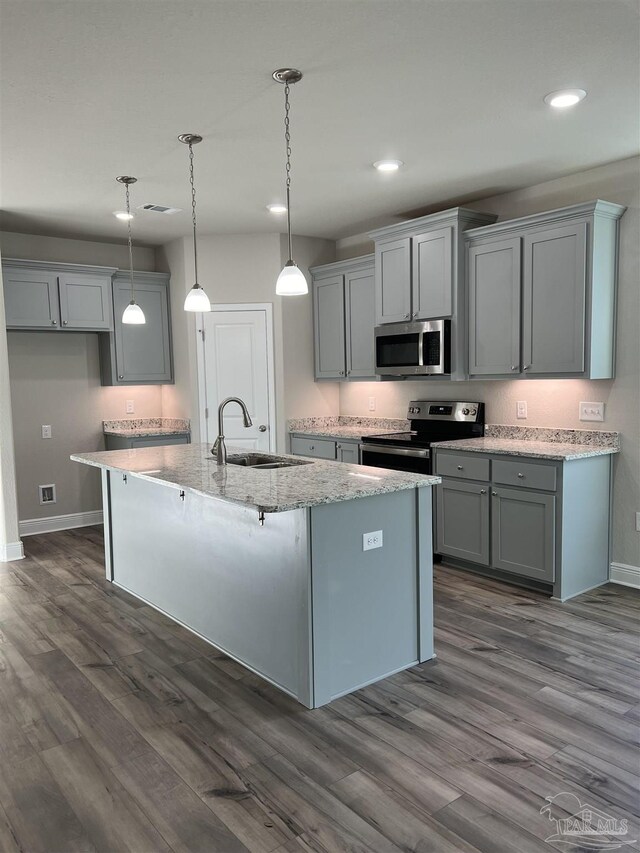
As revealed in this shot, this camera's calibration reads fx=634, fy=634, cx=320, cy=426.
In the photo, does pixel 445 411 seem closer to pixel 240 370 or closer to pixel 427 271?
pixel 427 271

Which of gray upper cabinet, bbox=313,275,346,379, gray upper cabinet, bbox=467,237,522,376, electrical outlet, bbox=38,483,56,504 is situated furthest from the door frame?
gray upper cabinet, bbox=467,237,522,376

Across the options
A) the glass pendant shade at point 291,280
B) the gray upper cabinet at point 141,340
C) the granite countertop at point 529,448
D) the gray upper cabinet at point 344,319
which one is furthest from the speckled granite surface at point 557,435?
the gray upper cabinet at point 141,340

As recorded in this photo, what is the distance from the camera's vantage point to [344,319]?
585 centimetres

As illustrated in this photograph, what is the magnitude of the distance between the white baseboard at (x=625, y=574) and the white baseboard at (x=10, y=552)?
14.6 feet

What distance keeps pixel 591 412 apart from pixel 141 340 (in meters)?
4.11

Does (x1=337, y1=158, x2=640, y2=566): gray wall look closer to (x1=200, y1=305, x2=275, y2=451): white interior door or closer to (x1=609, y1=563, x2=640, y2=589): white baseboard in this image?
(x1=609, y1=563, x2=640, y2=589): white baseboard

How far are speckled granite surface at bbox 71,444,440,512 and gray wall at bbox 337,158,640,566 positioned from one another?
1.76 m

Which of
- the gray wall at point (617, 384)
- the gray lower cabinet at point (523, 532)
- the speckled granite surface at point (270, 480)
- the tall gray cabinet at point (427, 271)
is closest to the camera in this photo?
the speckled granite surface at point (270, 480)

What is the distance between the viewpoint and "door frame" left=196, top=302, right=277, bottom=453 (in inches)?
233

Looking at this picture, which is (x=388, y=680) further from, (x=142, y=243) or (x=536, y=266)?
(x=142, y=243)

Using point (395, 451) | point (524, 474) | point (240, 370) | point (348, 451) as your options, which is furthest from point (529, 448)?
point (240, 370)

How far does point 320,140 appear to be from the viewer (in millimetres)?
3562

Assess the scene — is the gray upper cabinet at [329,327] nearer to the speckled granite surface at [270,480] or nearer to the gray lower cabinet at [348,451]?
the gray lower cabinet at [348,451]

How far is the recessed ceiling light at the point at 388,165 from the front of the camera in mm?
3951
